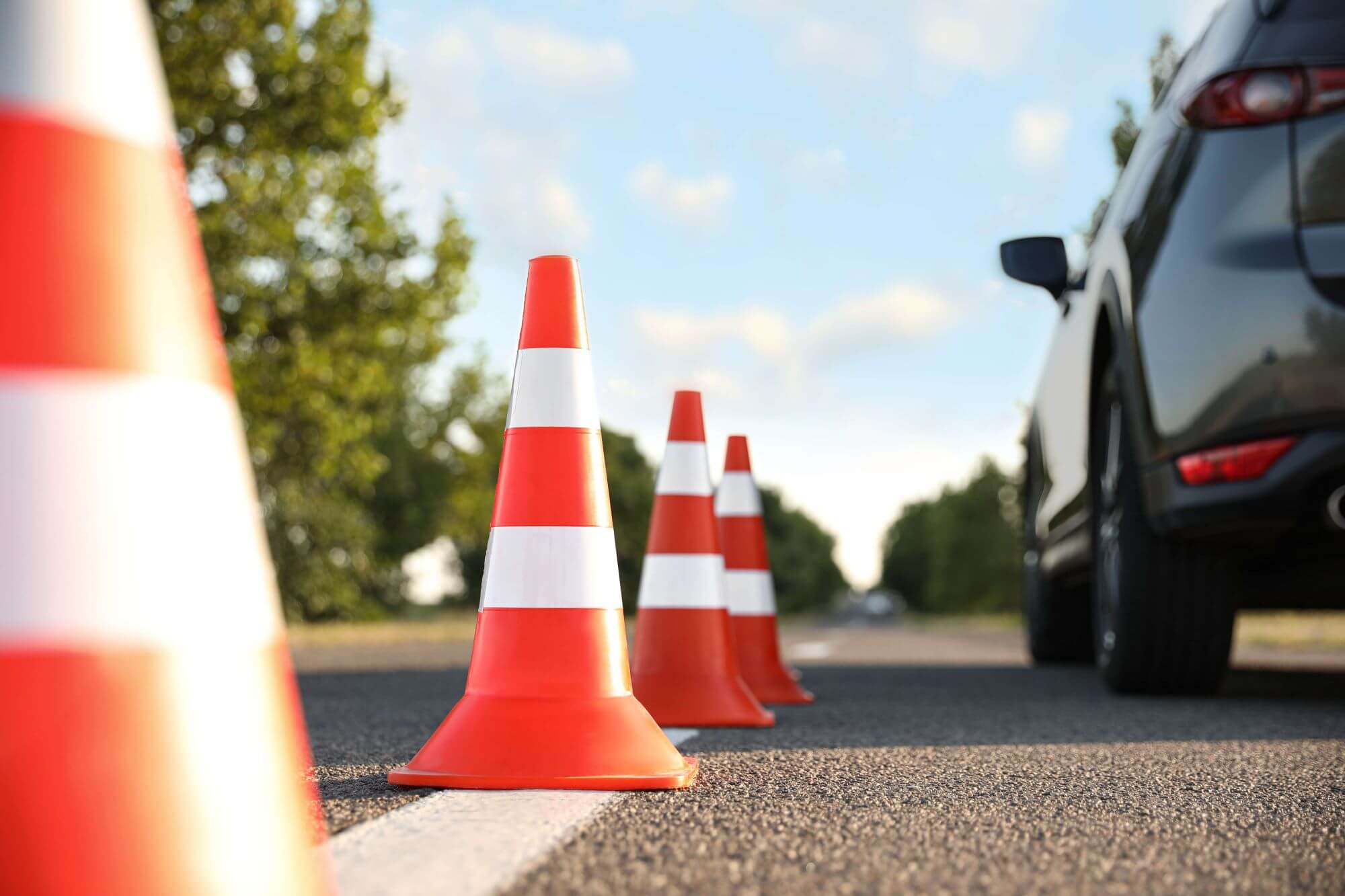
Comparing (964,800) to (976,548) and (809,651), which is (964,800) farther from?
(976,548)

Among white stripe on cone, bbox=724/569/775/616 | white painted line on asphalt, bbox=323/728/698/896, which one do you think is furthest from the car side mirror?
white painted line on asphalt, bbox=323/728/698/896

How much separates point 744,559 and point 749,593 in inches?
8.6

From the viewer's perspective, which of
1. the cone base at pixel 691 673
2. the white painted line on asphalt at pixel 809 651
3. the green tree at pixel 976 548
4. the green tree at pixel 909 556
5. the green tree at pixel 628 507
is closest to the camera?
the cone base at pixel 691 673

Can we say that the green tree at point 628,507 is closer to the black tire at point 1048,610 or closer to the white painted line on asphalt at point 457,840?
the black tire at point 1048,610

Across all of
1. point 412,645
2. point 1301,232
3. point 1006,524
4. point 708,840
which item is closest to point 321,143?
point 412,645

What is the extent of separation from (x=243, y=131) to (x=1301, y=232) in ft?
51.0

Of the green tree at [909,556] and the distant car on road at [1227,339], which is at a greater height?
the distant car on road at [1227,339]

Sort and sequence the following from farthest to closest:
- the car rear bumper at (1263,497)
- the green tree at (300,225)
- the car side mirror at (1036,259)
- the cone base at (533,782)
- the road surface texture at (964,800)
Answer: the green tree at (300,225)
the car side mirror at (1036,259)
the car rear bumper at (1263,497)
the cone base at (533,782)
the road surface texture at (964,800)

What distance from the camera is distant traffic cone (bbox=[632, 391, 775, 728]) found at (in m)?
4.98

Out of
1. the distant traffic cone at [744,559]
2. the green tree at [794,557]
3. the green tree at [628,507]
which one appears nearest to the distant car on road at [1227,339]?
the distant traffic cone at [744,559]

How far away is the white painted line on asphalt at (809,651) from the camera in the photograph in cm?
1235

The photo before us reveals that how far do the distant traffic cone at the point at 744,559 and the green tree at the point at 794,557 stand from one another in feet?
245

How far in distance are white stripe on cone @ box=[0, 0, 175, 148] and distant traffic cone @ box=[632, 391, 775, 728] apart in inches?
132

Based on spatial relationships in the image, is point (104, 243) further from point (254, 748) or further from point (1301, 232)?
point (1301, 232)
